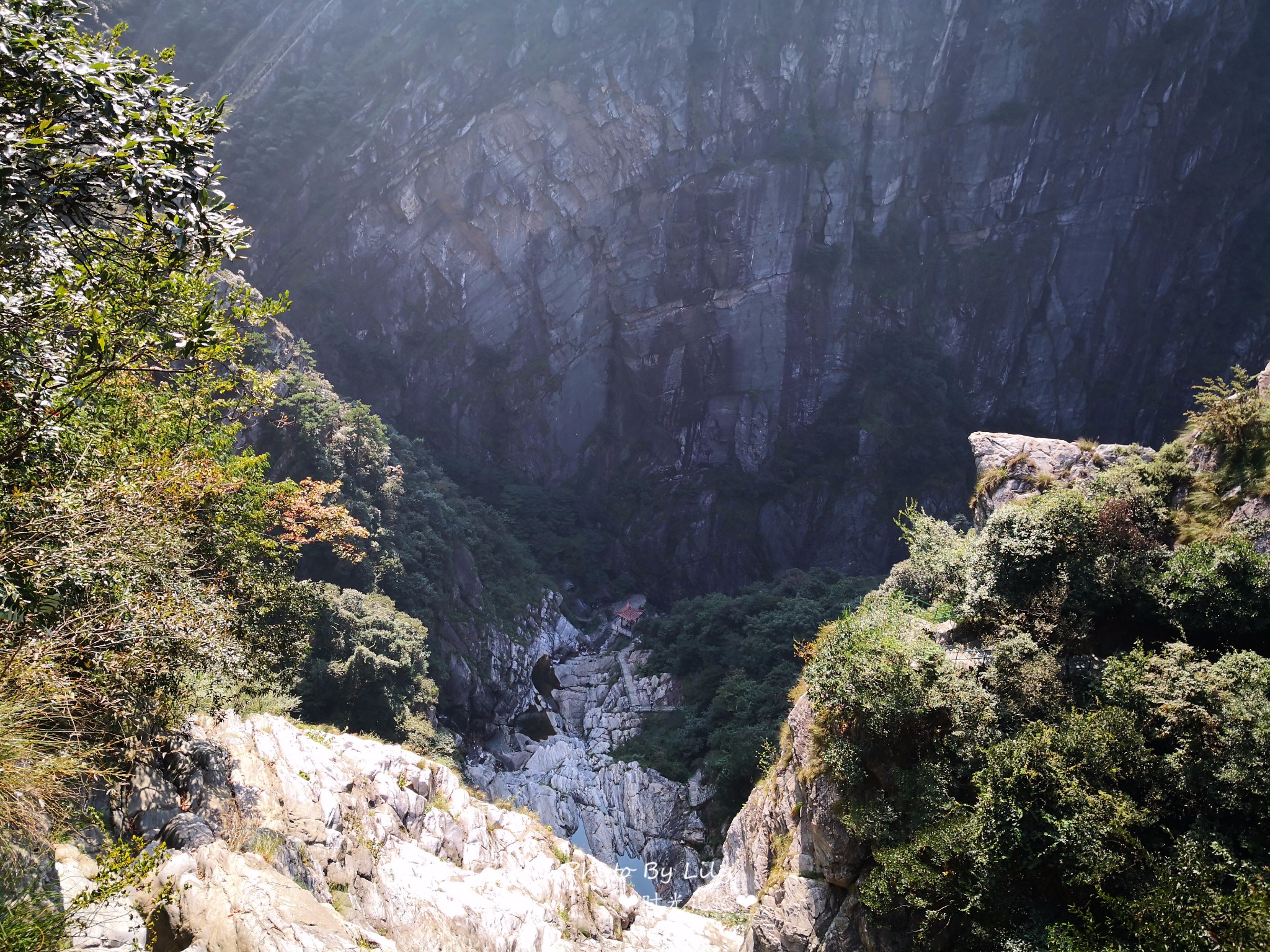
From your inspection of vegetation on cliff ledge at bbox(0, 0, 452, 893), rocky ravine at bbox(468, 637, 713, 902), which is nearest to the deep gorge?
vegetation on cliff ledge at bbox(0, 0, 452, 893)

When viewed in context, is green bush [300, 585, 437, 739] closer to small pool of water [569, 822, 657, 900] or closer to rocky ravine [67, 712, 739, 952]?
small pool of water [569, 822, 657, 900]

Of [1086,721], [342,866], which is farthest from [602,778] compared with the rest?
[1086,721]

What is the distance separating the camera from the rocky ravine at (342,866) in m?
4.93

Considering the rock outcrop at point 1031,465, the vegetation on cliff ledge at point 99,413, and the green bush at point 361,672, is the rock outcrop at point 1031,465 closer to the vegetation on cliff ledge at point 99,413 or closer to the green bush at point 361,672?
the vegetation on cliff ledge at point 99,413

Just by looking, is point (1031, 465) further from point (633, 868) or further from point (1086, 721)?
point (633, 868)

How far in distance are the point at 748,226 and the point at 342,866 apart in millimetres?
40264

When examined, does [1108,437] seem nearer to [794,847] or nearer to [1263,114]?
[1263,114]

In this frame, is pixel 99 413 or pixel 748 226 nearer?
pixel 99 413

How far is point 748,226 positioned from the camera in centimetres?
4141

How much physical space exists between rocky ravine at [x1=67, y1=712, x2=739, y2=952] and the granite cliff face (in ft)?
102

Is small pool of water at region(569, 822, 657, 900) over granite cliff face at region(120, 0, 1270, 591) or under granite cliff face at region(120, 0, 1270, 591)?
under

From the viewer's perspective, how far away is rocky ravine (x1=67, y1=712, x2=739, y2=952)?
493 cm

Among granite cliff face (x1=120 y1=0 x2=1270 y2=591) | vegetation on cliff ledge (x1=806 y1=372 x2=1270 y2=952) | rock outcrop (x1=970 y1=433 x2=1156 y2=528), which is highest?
granite cliff face (x1=120 y1=0 x2=1270 y2=591)

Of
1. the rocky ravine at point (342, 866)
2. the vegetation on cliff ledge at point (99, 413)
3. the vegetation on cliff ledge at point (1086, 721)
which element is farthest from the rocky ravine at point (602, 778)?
the vegetation on cliff ledge at point (99, 413)
